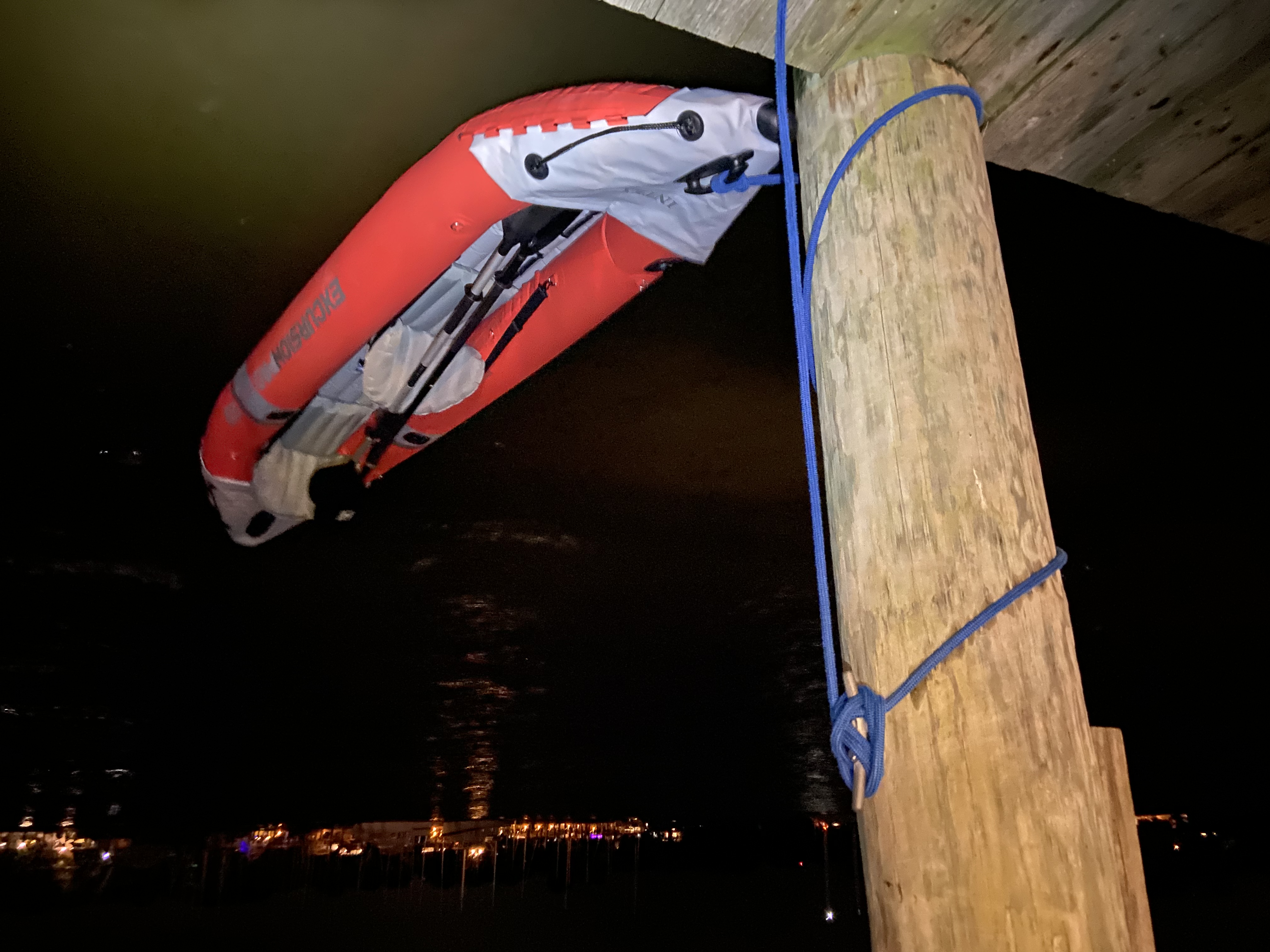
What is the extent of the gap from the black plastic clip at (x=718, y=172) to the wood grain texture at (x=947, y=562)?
0.34 meters

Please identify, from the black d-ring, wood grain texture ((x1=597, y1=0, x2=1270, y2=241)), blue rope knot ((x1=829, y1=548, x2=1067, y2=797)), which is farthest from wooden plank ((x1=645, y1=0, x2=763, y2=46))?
blue rope knot ((x1=829, y1=548, x2=1067, y2=797))

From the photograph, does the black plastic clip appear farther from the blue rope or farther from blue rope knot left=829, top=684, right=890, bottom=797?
blue rope knot left=829, top=684, right=890, bottom=797

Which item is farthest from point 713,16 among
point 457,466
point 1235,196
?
point 457,466

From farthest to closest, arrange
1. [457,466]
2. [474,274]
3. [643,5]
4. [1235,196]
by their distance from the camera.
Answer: [457,466], [474,274], [1235,196], [643,5]

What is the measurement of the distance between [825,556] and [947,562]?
4.6 inches

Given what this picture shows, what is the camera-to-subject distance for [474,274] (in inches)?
71.6

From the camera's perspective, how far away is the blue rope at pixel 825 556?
74 centimetres

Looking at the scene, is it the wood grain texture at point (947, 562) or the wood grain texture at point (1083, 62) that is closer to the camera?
the wood grain texture at point (947, 562)

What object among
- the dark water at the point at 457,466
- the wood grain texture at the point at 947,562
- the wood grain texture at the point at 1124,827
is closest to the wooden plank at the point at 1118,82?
the wood grain texture at the point at 947,562

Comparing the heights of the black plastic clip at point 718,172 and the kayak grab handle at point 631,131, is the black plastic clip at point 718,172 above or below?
below

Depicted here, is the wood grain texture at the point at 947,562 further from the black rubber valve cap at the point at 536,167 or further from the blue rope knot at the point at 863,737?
the black rubber valve cap at the point at 536,167

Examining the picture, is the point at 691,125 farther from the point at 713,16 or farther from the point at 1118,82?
the point at 1118,82

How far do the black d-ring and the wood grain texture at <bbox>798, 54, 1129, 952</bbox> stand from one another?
0.35 metres

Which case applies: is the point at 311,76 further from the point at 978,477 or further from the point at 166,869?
the point at 166,869
